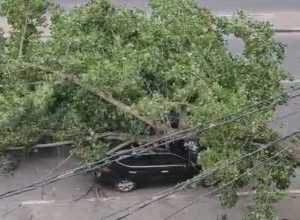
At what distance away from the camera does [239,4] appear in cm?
2895

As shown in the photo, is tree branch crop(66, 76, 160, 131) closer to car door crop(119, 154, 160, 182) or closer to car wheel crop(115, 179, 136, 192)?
car door crop(119, 154, 160, 182)

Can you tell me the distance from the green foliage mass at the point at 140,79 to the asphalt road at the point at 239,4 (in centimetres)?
1243

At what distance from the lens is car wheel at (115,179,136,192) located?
19438 mm

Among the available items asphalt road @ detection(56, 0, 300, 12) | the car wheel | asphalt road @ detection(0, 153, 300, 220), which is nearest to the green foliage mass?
asphalt road @ detection(0, 153, 300, 220)

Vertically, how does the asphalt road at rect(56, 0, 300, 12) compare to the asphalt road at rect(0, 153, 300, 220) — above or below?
above

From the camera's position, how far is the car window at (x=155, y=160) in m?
19.2

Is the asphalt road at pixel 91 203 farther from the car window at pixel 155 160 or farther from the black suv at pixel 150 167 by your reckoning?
the car window at pixel 155 160

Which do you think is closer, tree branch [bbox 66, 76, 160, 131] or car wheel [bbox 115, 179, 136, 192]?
tree branch [bbox 66, 76, 160, 131]

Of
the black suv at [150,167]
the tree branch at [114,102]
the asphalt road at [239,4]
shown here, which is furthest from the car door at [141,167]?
the asphalt road at [239,4]

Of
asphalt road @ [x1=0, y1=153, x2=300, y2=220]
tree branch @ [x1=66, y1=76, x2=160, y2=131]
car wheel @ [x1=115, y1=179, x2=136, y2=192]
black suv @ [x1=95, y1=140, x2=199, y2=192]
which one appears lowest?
asphalt road @ [x1=0, y1=153, x2=300, y2=220]

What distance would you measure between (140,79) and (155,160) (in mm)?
5287

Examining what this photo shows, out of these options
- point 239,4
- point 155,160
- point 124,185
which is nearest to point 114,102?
point 155,160

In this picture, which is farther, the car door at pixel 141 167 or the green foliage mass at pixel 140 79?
the car door at pixel 141 167

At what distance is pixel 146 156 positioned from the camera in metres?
19.2
